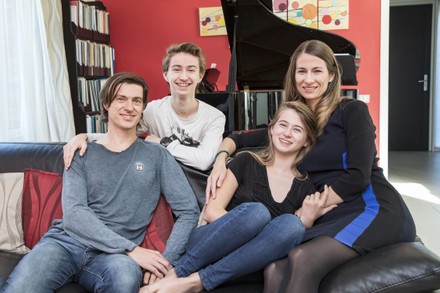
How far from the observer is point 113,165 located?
70.4 inches

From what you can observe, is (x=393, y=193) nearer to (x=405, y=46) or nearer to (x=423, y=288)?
(x=423, y=288)

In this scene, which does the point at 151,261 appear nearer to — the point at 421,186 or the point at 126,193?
the point at 126,193

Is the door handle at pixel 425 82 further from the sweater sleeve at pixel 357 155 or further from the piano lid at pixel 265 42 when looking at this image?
the sweater sleeve at pixel 357 155

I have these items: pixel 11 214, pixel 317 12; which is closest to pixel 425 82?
pixel 317 12

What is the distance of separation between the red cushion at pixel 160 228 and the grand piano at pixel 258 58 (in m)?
1.48

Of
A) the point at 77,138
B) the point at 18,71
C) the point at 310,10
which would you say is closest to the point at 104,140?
the point at 77,138

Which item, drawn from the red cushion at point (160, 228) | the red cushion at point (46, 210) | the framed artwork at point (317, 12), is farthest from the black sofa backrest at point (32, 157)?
the framed artwork at point (317, 12)

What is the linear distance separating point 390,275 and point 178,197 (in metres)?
0.85

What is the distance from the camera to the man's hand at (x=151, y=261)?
5.21 feet

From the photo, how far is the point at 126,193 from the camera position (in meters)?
1.75

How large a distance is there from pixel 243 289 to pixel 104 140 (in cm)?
85

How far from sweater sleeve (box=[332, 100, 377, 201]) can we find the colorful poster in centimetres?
343

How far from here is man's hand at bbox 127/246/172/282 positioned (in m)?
1.59

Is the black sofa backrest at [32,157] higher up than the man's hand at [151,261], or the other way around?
the black sofa backrest at [32,157]
